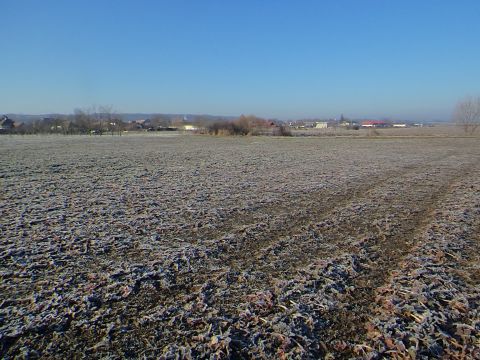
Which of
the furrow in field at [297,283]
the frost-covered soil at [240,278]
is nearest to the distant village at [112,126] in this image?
the frost-covered soil at [240,278]

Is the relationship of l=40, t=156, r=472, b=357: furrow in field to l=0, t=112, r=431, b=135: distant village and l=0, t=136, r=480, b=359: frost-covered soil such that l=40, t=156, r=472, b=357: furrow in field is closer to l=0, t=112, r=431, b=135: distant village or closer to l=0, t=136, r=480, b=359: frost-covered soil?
l=0, t=136, r=480, b=359: frost-covered soil

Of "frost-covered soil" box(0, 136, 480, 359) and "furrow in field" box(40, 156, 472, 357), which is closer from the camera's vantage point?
"frost-covered soil" box(0, 136, 480, 359)

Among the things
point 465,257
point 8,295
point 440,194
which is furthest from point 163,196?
point 440,194

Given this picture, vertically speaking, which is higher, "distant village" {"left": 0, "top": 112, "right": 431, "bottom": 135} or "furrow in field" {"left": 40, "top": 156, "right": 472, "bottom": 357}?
"distant village" {"left": 0, "top": 112, "right": 431, "bottom": 135}

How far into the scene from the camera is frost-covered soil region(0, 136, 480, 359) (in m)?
3.38

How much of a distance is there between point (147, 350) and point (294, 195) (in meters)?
8.03

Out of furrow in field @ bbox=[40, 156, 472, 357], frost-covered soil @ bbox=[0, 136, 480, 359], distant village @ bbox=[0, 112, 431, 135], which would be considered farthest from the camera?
distant village @ bbox=[0, 112, 431, 135]

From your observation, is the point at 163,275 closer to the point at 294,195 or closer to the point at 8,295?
the point at 8,295

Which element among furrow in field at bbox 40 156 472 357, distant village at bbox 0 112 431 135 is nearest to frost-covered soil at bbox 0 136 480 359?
furrow in field at bbox 40 156 472 357

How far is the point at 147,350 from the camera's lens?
10.7ft

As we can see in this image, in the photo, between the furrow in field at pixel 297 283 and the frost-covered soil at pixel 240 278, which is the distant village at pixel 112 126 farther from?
the furrow in field at pixel 297 283

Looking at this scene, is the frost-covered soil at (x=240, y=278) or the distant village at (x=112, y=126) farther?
the distant village at (x=112, y=126)

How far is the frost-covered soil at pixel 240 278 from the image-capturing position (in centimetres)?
338

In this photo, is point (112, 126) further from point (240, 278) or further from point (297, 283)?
point (297, 283)
